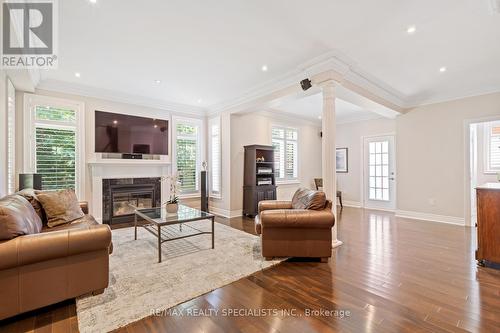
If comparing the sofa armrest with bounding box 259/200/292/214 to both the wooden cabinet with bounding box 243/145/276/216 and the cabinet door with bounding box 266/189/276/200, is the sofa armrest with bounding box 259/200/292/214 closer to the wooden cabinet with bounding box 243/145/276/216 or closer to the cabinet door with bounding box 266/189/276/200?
the wooden cabinet with bounding box 243/145/276/216

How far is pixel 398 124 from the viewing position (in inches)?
230

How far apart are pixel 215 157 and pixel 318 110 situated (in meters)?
3.18

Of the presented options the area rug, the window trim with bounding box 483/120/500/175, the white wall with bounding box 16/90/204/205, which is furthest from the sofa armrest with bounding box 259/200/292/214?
the window trim with bounding box 483/120/500/175

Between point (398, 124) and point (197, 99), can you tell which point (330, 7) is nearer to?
point (197, 99)

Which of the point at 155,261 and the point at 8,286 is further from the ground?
the point at 8,286

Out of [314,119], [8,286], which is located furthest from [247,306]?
[314,119]

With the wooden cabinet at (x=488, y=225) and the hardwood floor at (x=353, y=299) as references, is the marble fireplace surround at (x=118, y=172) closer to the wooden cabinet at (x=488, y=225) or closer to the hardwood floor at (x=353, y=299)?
the hardwood floor at (x=353, y=299)

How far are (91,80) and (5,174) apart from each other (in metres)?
2.11

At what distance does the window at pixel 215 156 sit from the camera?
19.9 feet

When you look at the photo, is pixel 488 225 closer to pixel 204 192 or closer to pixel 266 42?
pixel 266 42

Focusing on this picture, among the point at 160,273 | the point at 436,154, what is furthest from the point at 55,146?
the point at 436,154

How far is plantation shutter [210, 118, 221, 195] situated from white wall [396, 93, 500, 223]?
450 cm

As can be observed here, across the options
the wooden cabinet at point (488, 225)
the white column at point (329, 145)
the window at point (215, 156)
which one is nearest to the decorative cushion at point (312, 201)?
the white column at point (329, 145)

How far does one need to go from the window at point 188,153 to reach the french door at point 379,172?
4.91 metres
